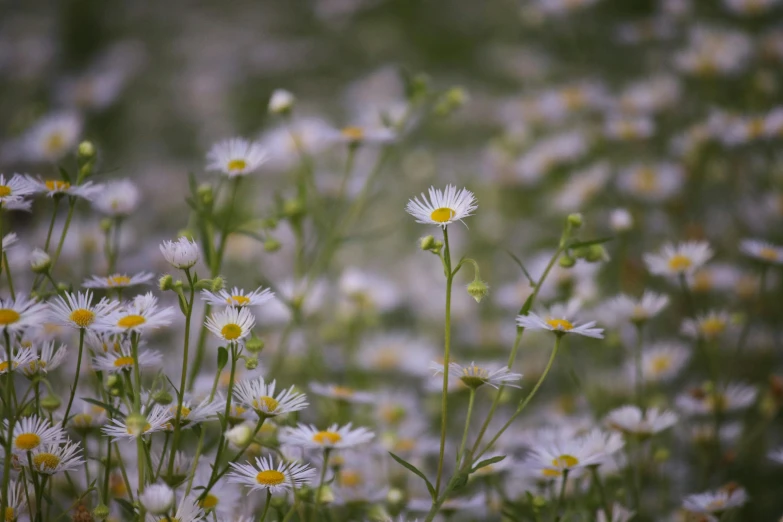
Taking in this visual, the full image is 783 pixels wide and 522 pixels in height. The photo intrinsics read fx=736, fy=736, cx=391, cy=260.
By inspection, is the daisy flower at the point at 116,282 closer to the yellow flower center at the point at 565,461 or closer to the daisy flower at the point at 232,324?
the daisy flower at the point at 232,324

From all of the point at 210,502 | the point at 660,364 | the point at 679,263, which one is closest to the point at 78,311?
the point at 210,502

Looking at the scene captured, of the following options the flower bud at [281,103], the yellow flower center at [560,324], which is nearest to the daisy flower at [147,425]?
the yellow flower center at [560,324]

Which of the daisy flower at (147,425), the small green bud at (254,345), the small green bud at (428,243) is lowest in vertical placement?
the daisy flower at (147,425)

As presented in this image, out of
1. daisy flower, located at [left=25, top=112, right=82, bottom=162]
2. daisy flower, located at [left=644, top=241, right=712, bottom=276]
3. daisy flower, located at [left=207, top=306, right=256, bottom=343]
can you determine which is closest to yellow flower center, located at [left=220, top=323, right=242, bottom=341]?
daisy flower, located at [left=207, top=306, right=256, bottom=343]

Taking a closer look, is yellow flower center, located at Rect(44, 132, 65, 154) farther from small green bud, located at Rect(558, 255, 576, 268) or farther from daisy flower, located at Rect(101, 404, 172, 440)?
small green bud, located at Rect(558, 255, 576, 268)

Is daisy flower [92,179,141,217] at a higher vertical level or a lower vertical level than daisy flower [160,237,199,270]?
higher

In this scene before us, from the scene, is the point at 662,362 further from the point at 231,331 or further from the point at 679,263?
the point at 231,331
